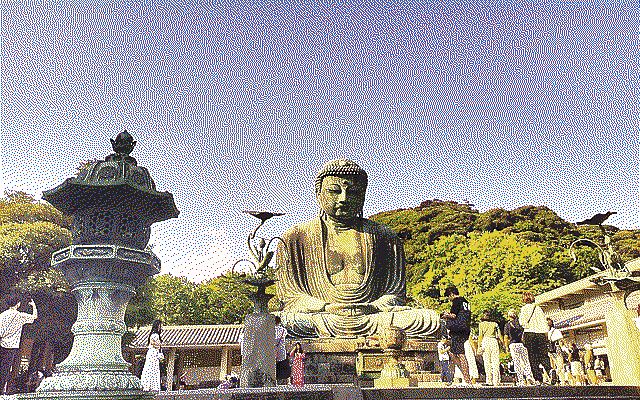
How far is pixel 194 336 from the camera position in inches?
1031

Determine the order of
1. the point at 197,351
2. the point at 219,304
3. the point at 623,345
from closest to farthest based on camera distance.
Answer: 1. the point at 623,345
2. the point at 197,351
3. the point at 219,304

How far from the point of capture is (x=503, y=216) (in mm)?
35844

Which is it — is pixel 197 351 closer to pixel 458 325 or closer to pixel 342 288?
pixel 342 288

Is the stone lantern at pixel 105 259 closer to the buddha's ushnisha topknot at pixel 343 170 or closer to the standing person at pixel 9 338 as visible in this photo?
the buddha's ushnisha topknot at pixel 343 170

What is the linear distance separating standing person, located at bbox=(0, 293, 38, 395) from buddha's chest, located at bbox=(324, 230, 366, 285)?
11090 millimetres

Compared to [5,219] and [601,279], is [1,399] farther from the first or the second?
[5,219]

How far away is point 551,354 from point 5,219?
19.8 m

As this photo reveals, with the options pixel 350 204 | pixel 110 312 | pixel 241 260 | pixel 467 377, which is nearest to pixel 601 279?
pixel 467 377

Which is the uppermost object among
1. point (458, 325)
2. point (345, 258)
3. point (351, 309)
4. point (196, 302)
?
point (196, 302)

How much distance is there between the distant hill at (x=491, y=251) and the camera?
27641mm

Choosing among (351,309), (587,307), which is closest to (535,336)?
(351,309)

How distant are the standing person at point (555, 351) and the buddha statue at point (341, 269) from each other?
2.13 m

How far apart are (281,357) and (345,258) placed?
2489 millimetres

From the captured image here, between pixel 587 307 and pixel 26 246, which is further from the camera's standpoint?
pixel 587 307
